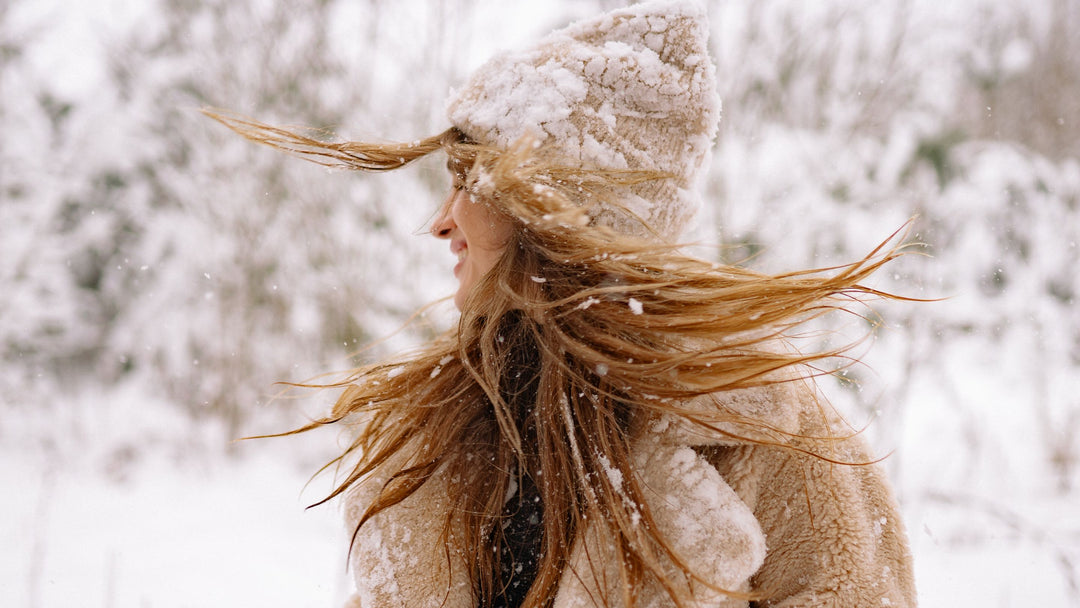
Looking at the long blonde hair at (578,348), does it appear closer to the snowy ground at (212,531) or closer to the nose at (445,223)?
the nose at (445,223)

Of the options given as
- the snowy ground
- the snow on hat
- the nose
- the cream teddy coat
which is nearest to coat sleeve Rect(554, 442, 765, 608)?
the cream teddy coat

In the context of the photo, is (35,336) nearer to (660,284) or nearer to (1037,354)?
(660,284)

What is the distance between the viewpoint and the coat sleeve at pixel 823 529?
1067 mm

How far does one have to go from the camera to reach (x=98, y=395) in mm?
6531

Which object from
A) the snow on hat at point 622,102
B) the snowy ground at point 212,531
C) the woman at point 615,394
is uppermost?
the snow on hat at point 622,102

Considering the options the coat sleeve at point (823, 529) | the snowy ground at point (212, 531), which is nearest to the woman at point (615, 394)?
the coat sleeve at point (823, 529)

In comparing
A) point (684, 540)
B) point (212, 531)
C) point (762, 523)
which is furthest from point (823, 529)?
point (212, 531)

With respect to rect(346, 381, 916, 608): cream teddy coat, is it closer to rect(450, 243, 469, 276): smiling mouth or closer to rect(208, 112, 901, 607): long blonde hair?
rect(208, 112, 901, 607): long blonde hair

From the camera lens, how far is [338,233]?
559cm

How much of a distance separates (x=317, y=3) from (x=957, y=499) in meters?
5.94

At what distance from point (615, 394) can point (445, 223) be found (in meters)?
0.52

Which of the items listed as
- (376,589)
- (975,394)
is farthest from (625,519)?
(975,394)

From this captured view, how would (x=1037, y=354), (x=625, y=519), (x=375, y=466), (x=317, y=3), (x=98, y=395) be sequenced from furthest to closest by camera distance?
1. (x=98, y=395)
2. (x=317, y=3)
3. (x=1037, y=354)
4. (x=375, y=466)
5. (x=625, y=519)

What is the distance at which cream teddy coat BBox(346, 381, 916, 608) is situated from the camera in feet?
3.52
